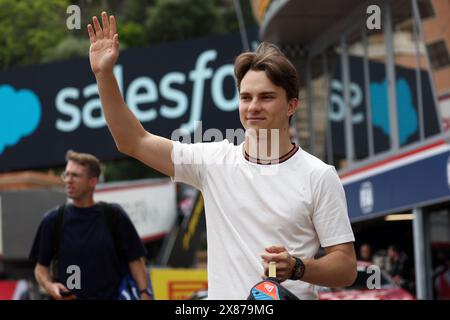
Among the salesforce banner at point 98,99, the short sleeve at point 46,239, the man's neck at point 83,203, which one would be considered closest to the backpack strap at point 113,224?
the man's neck at point 83,203

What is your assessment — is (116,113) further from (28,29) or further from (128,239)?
(28,29)

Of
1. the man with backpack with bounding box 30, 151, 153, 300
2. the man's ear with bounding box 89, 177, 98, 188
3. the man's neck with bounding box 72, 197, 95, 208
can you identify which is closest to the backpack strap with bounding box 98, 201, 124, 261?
the man with backpack with bounding box 30, 151, 153, 300

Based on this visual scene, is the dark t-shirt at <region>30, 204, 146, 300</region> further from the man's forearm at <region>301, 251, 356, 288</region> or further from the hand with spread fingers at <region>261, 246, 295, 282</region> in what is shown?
the hand with spread fingers at <region>261, 246, 295, 282</region>

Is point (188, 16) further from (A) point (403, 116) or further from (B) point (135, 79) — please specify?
(A) point (403, 116)

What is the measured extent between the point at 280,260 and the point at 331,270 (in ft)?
1.10

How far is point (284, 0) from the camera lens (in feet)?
61.8

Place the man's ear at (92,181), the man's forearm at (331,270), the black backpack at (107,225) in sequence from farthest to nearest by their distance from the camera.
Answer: the man's ear at (92,181)
the black backpack at (107,225)
the man's forearm at (331,270)

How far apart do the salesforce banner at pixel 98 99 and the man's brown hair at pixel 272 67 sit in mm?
22324

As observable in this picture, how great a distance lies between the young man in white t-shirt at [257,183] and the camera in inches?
144

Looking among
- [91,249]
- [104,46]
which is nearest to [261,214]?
[104,46]

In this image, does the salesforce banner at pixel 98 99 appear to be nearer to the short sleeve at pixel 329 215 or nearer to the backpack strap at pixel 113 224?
the backpack strap at pixel 113 224

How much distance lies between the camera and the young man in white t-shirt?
3660 mm

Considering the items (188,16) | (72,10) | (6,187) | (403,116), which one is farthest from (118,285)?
(188,16)
